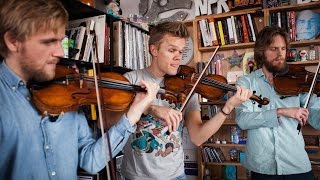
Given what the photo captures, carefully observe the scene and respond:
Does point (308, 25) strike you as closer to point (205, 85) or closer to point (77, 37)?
point (205, 85)

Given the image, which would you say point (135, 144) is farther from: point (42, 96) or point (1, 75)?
point (1, 75)

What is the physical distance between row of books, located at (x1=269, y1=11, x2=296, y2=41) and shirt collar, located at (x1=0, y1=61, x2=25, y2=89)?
8.69ft

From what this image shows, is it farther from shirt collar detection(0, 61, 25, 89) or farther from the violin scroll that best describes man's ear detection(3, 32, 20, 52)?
the violin scroll

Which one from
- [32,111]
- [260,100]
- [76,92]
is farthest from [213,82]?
[32,111]

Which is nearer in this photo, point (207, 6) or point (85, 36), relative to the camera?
point (85, 36)

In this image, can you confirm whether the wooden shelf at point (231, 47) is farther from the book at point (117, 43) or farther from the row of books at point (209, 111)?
the book at point (117, 43)

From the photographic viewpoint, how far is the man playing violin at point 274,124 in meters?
1.75

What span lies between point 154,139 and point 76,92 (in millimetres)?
455

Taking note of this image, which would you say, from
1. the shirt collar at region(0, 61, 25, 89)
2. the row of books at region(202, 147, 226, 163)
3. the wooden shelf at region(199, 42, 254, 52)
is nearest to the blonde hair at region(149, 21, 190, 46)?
the shirt collar at region(0, 61, 25, 89)

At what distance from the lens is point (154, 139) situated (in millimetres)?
1415

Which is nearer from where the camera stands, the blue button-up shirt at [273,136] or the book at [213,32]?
the blue button-up shirt at [273,136]

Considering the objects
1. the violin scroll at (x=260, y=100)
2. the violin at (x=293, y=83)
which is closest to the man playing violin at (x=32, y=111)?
the violin scroll at (x=260, y=100)

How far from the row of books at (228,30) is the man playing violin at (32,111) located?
2354 millimetres

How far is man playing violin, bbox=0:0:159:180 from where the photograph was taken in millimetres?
912
